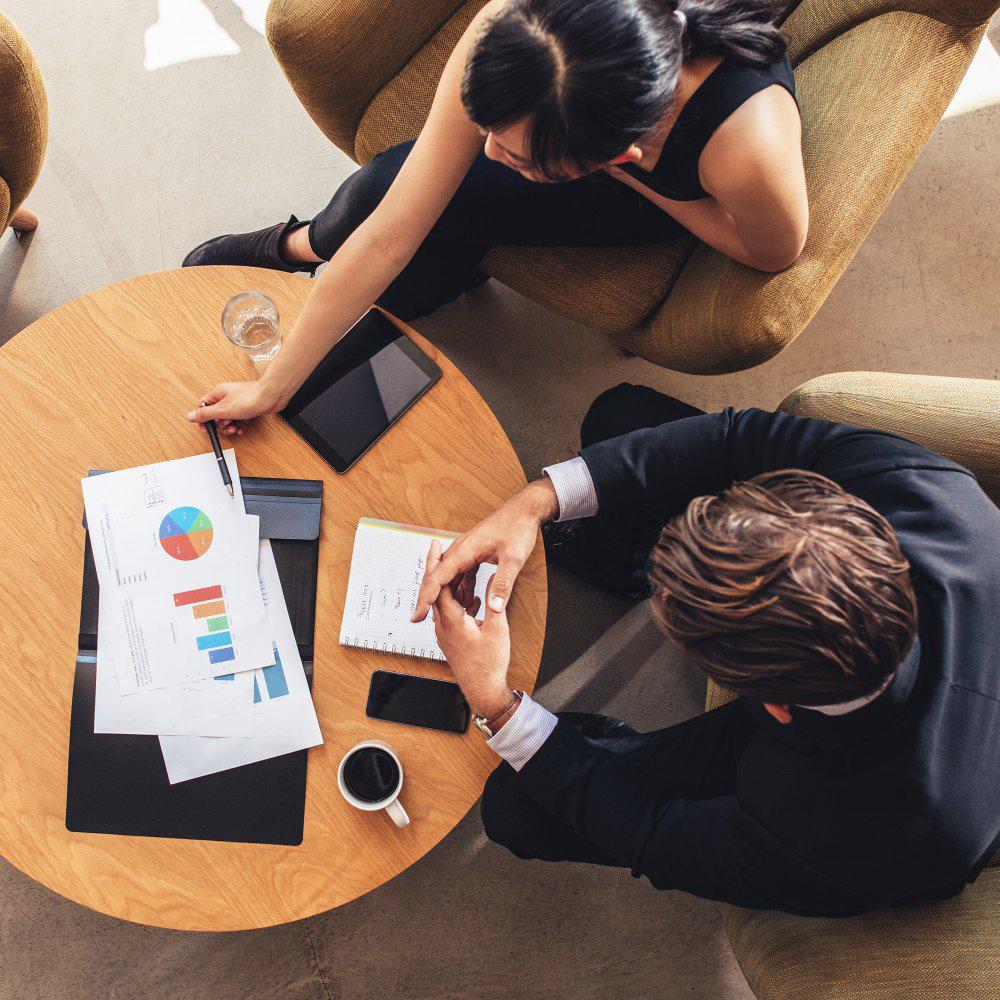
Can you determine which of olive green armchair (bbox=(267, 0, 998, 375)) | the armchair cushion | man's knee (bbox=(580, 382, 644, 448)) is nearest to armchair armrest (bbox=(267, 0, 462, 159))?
olive green armchair (bbox=(267, 0, 998, 375))

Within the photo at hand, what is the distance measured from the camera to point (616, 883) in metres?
1.83

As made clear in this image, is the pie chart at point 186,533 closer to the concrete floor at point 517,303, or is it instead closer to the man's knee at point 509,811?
the man's knee at point 509,811

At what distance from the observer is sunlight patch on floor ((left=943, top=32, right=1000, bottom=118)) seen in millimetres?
2207

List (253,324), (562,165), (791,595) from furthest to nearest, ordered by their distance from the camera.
A: (253,324), (562,165), (791,595)

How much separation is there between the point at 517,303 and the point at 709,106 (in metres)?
0.98

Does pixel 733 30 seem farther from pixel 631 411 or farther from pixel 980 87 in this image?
pixel 980 87

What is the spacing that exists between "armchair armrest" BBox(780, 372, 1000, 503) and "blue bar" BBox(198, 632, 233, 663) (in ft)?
3.49

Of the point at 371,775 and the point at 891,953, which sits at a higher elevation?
the point at 371,775

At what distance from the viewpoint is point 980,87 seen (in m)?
2.21

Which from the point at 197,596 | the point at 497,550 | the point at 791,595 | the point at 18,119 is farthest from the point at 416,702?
the point at 18,119

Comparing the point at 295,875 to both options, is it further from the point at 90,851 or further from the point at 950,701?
the point at 950,701

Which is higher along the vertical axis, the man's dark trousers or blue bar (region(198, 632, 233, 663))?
blue bar (region(198, 632, 233, 663))

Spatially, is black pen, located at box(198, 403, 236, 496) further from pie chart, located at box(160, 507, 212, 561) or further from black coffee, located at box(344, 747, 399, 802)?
black coffee, located at box(344, 747, 399, 802)

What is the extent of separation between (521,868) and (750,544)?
125cm
